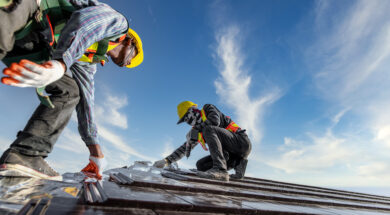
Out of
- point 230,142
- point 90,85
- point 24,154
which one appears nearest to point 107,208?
point 24,154

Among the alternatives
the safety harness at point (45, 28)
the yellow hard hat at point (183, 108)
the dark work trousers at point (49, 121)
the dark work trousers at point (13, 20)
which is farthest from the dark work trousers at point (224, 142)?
the dark work trousers at point (13, 20)

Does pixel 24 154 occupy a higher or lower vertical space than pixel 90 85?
lower

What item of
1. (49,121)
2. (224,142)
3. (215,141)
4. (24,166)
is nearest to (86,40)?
(49,121)

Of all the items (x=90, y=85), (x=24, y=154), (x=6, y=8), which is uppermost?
(x=90, y=85)

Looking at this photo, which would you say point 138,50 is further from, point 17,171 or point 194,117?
point 194,117

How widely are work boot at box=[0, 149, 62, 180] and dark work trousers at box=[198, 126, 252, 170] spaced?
2.38 meters

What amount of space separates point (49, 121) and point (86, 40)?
0.91m

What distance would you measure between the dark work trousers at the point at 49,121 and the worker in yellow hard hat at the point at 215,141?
2098 mm

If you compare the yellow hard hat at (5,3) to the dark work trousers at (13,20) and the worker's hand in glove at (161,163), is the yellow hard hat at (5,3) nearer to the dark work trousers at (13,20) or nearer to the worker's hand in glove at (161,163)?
the dark work trousers at (13,20)

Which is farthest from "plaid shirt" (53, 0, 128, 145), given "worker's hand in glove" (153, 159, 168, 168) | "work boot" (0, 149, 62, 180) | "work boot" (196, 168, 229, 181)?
"worker's hand in glove" (153, 159, 168, 168)

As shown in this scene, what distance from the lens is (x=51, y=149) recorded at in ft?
6.14

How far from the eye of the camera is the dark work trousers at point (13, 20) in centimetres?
129

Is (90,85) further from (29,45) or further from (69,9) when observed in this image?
(69,9)

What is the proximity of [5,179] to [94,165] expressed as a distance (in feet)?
2.67
